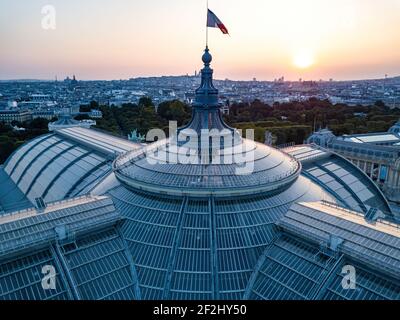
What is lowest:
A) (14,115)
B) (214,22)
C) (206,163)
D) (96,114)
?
(14,115)

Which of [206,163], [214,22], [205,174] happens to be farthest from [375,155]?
[205,174]

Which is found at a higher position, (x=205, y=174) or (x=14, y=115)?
(x=205, y=174)

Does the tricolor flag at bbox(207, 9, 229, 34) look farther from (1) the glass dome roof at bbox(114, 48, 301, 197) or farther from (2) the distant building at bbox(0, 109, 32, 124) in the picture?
(2) the distant building at bbox(0, 109, 32, 124)

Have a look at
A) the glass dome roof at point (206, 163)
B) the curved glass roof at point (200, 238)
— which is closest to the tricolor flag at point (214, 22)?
the glass dome roof at point (206, 163)

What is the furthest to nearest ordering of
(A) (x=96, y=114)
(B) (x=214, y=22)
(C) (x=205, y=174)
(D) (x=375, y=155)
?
1. (A) (x=96, y=114)
2. (D) (x=375, y=155)
3. (B) (x=214, y=22)
4. (C) (x=205, y=174)

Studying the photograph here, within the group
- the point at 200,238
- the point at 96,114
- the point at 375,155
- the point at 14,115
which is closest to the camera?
the point at 200,238

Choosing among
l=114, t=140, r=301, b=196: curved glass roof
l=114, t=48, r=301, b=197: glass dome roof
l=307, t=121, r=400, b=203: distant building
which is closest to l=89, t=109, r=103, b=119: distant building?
l=307, t=121, r=400, b=203: distant building

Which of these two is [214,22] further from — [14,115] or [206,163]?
[14,115]
